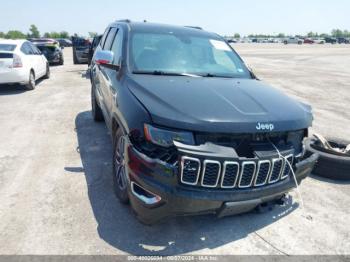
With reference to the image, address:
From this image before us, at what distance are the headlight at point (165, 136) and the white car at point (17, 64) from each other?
817 cm

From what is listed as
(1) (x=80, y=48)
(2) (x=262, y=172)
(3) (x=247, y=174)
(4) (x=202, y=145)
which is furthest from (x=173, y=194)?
(1) (x=80, y=48)

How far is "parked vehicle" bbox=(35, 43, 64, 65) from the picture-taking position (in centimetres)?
1655

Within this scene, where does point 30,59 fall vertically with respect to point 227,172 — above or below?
above

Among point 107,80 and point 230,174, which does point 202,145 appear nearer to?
point 230,174

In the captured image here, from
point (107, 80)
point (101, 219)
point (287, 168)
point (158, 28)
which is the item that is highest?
point (158, 28)

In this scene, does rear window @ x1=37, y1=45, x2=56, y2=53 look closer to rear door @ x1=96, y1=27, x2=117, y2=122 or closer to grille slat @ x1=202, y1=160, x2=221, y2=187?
rear door @ x1=96, y1=27, x2=117, y2=122

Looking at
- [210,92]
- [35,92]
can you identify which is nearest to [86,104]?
[35,92]

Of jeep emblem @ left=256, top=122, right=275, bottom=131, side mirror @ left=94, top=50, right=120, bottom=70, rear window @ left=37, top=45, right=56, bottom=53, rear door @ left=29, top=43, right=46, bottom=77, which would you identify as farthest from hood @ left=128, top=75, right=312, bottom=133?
rear window @ left=37, top=45, right=56, bottom=53

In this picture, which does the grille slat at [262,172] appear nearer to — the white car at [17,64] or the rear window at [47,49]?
the white car at [17,64]

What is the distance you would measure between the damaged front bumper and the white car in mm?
8044

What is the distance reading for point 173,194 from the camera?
2645mm

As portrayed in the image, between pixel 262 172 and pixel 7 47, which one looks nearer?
pixel 262 172

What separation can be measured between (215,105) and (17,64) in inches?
329

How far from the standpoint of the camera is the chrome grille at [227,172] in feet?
8.55
